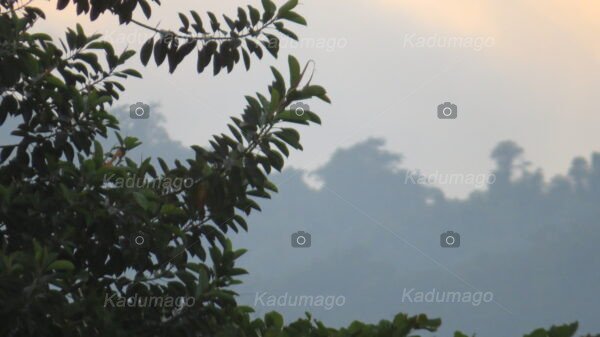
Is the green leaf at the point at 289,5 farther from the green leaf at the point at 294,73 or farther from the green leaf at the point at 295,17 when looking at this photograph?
the green leaf at the point at 294,73

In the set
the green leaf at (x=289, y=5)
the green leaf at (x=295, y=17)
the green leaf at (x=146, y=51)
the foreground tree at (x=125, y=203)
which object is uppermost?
the green leaf at (x=289, y=5)

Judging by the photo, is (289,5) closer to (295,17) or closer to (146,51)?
(295,17)

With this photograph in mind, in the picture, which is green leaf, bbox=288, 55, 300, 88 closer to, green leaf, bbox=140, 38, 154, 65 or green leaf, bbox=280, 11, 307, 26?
green leaf, bbox=280, 11, 307, 26

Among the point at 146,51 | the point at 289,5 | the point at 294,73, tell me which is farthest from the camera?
the point at 146,51

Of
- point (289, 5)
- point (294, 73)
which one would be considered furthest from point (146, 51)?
point (294, 73)

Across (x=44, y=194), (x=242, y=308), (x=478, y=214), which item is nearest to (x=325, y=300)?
(x=242, y=308)

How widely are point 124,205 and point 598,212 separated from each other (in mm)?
119624

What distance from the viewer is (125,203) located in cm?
601

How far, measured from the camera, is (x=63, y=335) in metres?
5.61

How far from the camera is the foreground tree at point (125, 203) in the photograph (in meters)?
5.57

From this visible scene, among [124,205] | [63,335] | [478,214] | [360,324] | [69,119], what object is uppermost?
[478,214]

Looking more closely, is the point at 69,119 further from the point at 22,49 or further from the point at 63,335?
the point at 63,335

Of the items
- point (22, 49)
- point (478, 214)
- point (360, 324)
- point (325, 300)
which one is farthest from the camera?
point (478, 214)

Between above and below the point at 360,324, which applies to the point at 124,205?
above
